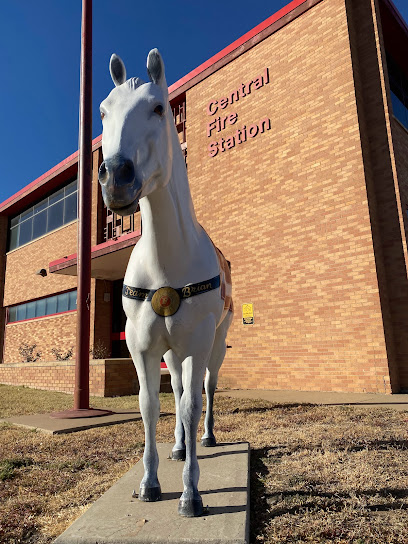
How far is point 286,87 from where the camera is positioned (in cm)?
1054

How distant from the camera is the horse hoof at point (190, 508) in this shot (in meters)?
2.22

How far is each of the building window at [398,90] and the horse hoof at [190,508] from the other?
38.4 ft

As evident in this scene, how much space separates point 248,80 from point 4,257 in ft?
59.1

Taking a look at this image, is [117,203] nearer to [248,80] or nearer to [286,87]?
[286,87]

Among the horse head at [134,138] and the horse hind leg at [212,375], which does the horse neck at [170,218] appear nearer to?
the horse head at [134,138]

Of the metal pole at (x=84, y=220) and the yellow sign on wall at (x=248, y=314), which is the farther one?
the yellow sign on wall at (x=248, y=314)

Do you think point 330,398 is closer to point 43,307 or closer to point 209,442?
point 209,442

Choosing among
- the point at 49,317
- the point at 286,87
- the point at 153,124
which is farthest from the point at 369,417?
the point at 49,317

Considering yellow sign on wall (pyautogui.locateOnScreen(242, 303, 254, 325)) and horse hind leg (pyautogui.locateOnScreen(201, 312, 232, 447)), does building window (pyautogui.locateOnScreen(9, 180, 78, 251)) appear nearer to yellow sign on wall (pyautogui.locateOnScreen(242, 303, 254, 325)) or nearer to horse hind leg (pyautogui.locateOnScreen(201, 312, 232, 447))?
yellow sign on wall (pyautogui.locateOnScreen(242, 303, 254, 325))

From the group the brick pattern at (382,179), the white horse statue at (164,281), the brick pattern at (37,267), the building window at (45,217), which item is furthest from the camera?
the building window at (45,217)

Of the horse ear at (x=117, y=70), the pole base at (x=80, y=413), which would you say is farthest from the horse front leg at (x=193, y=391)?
the pole base at (x=80, y=413)

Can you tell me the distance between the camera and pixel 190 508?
7.31 feet

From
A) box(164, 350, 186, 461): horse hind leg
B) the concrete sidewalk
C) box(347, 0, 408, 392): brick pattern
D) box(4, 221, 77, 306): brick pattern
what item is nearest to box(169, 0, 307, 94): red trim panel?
box(347, 0, 408, 392): brick pattern

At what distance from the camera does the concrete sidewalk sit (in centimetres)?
671
